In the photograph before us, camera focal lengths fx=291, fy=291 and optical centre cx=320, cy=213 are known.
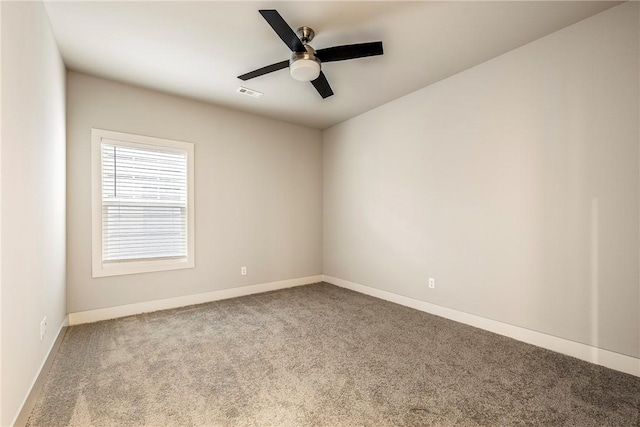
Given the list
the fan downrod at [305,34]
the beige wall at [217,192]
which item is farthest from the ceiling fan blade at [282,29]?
the beige wall at [217,192]

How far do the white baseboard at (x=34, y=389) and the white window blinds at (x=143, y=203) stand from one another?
1102 millimetres

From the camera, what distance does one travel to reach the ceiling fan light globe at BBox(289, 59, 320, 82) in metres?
2.34

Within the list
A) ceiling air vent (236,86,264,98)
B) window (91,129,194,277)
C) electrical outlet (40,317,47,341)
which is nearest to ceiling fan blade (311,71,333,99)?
ceiling air vent (236,86,264,98)

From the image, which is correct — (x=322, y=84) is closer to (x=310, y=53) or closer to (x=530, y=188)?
(x=310, y=53)

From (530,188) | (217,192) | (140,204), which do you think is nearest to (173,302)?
(140,204)

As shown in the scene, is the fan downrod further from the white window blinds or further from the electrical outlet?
the electrical outlet

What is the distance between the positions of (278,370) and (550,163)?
2806mm

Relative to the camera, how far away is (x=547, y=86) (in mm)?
2521

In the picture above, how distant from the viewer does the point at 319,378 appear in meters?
2.04

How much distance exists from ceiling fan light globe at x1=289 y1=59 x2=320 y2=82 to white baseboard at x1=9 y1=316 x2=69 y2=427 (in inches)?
110

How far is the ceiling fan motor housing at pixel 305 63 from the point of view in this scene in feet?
7.61

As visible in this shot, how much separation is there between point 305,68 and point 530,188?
7.35 feet

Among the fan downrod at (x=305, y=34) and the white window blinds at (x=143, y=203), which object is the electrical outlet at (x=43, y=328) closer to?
the white window blinds at (x=143, y=203)

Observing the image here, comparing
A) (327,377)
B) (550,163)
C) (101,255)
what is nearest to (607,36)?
(550,163)
